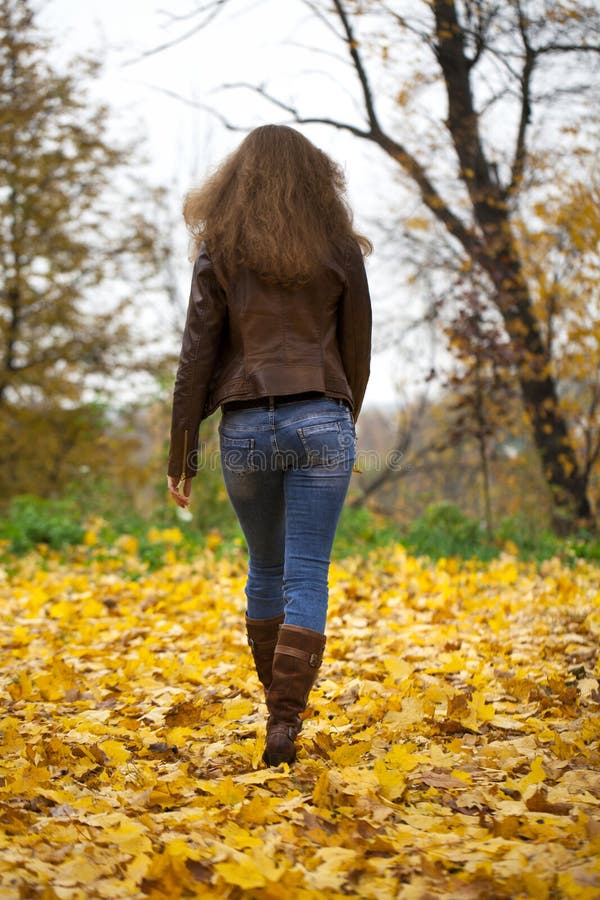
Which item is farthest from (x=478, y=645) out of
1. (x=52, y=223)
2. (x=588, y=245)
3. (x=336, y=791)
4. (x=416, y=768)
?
(x=52, y=223)

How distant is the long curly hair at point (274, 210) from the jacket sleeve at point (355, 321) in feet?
0.30

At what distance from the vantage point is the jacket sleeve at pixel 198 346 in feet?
9.23

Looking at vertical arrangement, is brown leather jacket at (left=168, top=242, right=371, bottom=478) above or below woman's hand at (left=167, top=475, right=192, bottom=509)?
above

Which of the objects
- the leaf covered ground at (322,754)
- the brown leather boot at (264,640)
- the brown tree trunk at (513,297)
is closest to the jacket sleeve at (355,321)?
the brown leather boot at (264,640)

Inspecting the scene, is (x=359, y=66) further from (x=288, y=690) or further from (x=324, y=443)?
(x=288, y=690)

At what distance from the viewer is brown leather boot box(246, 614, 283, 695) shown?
3049 mm

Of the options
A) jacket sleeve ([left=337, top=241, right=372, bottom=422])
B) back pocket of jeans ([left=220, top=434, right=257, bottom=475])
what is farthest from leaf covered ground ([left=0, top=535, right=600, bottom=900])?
jacket sleeve ([left=337, top=241, right=372, bottom=422])

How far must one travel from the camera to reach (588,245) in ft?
26.0

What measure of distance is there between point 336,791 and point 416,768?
1.20ft

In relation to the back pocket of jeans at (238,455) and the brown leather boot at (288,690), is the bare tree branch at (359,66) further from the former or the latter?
the brown leather boot at (288,690)

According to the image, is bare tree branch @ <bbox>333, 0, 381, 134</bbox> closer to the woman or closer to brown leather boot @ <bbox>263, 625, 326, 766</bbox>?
the woman

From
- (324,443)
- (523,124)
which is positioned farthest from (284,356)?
(523,124)

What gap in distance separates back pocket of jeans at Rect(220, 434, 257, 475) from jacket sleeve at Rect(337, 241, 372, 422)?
1.53 feet

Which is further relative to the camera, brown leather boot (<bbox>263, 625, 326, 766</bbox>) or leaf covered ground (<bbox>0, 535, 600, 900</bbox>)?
brown leather boot (<bbox>263, 625, 326, 766</bbox>)
